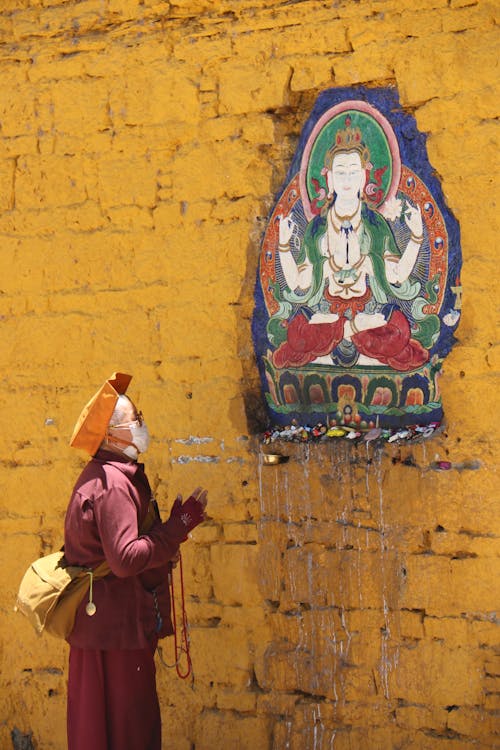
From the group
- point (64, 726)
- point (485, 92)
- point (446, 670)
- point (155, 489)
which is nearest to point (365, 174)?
point (485, 92)

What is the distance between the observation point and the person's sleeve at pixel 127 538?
4516 mm

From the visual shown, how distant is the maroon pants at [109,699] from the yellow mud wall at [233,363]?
82cm

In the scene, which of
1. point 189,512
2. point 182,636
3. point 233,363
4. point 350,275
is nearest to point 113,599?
point 189,512

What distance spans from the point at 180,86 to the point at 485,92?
1393 mm

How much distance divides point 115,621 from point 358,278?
5.70 ft

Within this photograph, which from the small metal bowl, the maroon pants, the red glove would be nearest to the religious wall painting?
the small metal bowl

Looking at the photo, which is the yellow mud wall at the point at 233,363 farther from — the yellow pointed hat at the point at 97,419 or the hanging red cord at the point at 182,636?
the yellow pointed hat at the point at 97,419

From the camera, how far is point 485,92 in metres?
4.97

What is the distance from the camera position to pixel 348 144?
5340 mm

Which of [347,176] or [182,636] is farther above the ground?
[347,176]

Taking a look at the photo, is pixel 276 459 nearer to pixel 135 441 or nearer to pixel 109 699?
pixel 135 441

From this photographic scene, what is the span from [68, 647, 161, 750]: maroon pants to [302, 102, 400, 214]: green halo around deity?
2.04 m

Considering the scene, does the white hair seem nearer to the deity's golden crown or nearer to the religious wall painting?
the religious wall painting

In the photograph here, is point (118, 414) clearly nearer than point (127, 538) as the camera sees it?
No
